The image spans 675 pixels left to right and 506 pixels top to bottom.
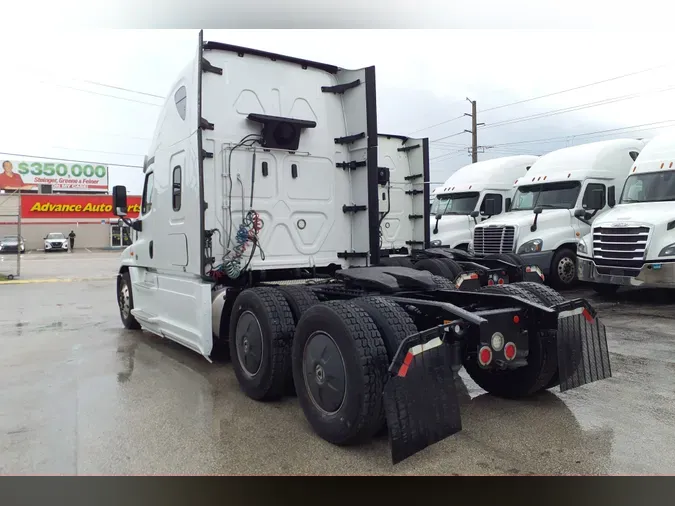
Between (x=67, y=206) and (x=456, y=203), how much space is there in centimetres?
4264

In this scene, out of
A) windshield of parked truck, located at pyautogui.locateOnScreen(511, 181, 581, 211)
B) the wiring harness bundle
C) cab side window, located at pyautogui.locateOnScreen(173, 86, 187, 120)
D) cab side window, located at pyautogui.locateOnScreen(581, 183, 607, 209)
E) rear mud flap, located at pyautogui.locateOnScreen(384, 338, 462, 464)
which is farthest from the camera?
windshield of parked truck, located at pyautogui.locateOnScreen(511, 181, 581, 211)

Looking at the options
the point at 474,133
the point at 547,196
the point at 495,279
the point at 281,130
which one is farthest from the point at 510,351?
the point at 474,133

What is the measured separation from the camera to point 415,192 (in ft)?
36.3

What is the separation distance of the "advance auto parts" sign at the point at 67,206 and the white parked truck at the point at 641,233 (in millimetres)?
40692

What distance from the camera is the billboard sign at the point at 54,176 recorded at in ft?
198

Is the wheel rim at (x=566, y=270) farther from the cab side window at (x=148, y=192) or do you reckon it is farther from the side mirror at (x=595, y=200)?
the cab side window at (x=148, y=192)

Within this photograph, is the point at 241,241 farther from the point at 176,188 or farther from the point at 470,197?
the point at 470,197

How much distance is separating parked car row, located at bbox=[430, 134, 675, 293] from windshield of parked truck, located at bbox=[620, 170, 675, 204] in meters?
0.02

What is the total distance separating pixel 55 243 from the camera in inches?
1642

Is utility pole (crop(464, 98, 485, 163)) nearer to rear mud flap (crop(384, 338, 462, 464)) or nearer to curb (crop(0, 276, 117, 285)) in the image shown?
curb (crop(0, 276, 117, 285))

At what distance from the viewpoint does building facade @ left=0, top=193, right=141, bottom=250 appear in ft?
149

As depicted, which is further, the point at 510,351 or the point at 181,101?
the point at 181,101

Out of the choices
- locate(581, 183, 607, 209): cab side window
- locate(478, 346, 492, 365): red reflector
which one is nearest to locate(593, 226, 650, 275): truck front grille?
locate(581, 183, 607, 209): cab side window

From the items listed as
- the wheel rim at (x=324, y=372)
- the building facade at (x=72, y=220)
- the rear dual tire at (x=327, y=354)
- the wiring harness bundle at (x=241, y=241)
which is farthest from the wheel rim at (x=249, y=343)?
the building facade at (x=72, y=220)
